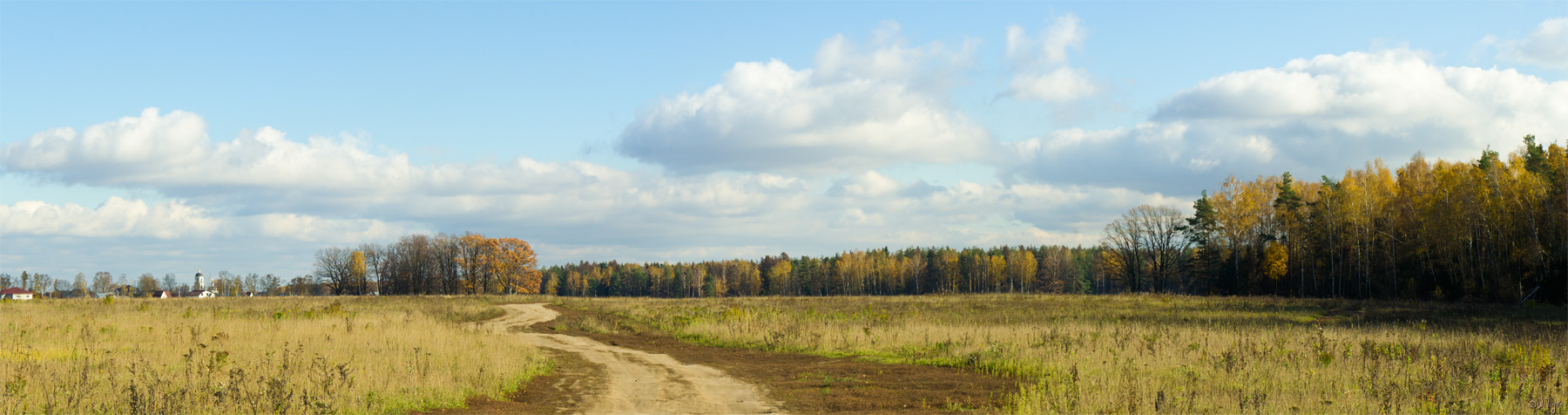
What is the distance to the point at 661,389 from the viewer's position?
48.1ft

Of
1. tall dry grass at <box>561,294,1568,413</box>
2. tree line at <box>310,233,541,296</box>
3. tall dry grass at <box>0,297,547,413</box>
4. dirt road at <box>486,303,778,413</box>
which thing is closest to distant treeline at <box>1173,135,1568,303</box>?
tall dry grass at <box>561,294,1568,413</box>

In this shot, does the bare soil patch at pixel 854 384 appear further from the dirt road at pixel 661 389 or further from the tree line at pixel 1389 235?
the tree line at pixel 1389 235

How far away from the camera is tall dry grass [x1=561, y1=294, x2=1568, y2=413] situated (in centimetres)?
1154

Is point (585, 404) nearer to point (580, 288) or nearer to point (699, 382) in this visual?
point (699, 382)

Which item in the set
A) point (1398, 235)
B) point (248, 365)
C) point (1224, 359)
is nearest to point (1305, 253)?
point (1398, 235)

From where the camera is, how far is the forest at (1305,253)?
1786 inches

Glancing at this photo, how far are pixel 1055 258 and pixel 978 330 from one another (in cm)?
11563

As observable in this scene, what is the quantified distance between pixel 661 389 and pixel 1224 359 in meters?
11.3

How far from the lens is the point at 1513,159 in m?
49.5

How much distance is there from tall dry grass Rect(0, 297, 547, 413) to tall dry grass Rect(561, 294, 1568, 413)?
29.9ft

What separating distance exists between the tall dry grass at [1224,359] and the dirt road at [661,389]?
14.1 ft

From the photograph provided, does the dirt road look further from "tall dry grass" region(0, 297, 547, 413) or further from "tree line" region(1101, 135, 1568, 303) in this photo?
"tree line" region(1101, 135, 1568, 303)

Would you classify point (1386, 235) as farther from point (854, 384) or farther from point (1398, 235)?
point (854, 384)

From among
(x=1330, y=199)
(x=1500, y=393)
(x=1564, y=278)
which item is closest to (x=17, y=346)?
(x=1500, y=393)
